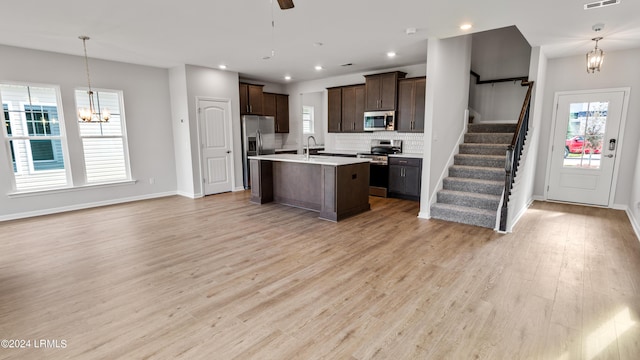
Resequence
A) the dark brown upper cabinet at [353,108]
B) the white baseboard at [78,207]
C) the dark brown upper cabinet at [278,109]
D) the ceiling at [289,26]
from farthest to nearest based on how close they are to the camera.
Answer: the dark brown upper cabinet at [278,109], the dark brown upper cabinet at [353,108], the white baseboard at [78,207], the ceiling at [289,26]

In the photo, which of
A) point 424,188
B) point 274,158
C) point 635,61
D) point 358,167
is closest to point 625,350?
point 424,188

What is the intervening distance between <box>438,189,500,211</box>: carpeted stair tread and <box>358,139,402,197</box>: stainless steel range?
149 centimetres

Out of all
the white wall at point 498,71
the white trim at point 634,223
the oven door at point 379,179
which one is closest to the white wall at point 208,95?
the oven door at point 379,179

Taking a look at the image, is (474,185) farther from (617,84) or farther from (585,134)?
(617,84)

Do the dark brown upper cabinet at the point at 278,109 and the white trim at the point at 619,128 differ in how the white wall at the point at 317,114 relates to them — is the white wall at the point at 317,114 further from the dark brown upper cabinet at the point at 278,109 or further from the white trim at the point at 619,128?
the white trim at the point at 619,128

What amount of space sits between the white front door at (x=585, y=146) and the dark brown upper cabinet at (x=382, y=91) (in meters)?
2.93

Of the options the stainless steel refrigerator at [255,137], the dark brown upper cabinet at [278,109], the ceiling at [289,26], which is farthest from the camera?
the dark brown upper cabinet at [278,109]

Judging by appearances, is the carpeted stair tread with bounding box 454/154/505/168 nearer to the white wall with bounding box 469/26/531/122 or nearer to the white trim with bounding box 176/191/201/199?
the white wall with bounding box 469/26/531/122

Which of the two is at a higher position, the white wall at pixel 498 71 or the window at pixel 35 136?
the white wall at pixel 498 71

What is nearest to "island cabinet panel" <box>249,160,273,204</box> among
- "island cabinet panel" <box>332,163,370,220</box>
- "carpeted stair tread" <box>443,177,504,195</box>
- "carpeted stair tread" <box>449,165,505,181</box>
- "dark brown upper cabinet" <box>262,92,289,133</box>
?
"island cabinet panel" <box>332,163,370,220</box>

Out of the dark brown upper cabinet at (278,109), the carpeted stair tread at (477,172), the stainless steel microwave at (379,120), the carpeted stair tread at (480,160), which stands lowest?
the carpeted stair tread at (477,172)

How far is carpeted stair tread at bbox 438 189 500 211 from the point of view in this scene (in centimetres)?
459

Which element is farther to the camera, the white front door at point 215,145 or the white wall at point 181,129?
the white front door at point 215,145

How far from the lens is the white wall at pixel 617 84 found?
5.05 metres
